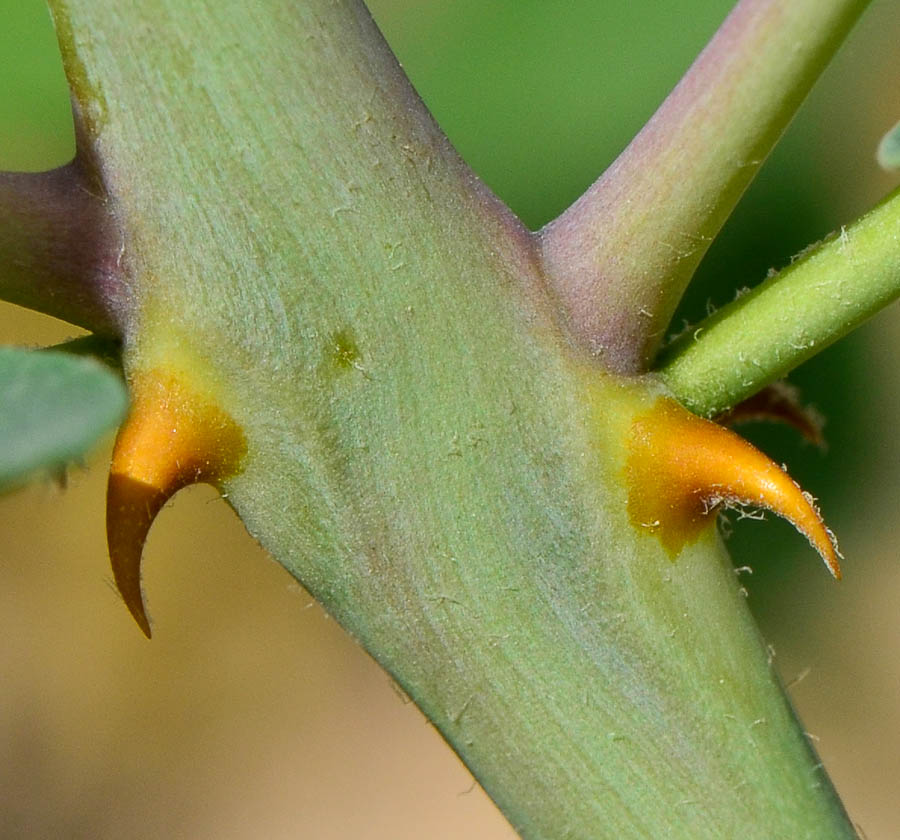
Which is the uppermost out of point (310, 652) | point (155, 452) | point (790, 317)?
point (790, 317)

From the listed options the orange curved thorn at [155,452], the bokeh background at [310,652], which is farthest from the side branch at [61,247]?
the bokeh background at [310,652]

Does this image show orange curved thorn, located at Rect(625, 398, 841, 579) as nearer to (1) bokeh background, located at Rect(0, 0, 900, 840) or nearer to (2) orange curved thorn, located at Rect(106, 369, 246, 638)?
(2) orange curved thorn, located at Rect(106, 369, 246, 638)

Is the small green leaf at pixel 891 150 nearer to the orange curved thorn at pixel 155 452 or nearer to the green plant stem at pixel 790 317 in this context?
the green plant stem at pixel 790 317

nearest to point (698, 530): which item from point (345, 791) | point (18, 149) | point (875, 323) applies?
point (18, 149)

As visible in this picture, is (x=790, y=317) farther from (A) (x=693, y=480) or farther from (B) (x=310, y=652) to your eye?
(B) (x=310, y=652)

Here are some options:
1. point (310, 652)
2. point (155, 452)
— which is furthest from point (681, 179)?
point (310, 652)
